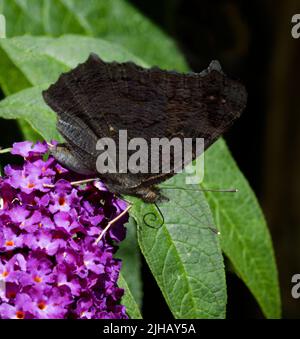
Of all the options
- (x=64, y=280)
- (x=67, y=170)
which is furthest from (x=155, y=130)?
(x=64, y=280)

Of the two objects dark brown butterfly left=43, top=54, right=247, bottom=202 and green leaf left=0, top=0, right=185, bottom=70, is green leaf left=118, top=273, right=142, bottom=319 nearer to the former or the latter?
dark brown butterfly left=43, top=54, right=247, bottom=202

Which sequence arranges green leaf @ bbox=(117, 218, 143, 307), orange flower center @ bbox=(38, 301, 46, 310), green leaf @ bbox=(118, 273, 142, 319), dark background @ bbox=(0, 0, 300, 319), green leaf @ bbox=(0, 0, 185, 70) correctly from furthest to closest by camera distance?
dark background @ bbox=(0, 0, 300, 319) < green leaf @ bbox=(0, 0, 185, 70) < green leaf @ bbox=(117, 218, 143, 307) < green leaf @ bbox=(118, 273, 142, 319) < orange flower center @ bbox=(38, 301, 46, 310)

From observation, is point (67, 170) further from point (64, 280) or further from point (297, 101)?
point (297, 101)

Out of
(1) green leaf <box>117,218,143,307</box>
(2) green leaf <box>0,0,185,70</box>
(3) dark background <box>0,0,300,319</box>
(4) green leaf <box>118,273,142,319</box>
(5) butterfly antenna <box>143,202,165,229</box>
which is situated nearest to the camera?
(4) green leaf <box>118,273,142,319</box>

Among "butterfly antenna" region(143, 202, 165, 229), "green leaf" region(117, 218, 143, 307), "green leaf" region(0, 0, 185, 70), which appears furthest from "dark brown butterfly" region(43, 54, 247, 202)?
"green leaf" region(0, 0, 185, 70)

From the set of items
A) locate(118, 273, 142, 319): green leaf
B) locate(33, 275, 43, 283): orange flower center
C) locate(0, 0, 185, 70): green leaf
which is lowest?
locate(118, 273, 142, 319): green leaf

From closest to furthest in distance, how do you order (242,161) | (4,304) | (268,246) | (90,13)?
1. (4,304)
2. (268,246)
3. (90,13)
4. (242,161)

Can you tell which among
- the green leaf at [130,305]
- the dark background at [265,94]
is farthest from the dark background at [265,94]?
the green leaf at [130,305]
